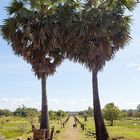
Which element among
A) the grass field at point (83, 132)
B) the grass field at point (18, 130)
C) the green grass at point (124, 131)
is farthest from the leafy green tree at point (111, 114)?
the grass field at point (18, 130)

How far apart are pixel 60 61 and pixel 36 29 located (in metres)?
3.68

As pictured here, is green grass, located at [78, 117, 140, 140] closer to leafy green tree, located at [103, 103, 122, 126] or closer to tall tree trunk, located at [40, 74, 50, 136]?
tall tree trunk, located at [40, 74, 50, 136]

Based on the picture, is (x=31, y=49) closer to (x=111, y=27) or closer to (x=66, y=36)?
(x=66, y=36)

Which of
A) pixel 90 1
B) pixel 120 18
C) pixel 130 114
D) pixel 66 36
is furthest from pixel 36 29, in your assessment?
pixel 130 114

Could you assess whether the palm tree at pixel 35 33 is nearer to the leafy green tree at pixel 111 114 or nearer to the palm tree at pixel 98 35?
the palm tree at pixel 98 35

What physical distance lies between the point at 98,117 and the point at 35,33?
775 cm

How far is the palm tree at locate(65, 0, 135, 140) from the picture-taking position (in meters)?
22.9

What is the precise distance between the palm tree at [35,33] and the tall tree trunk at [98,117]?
166 inches

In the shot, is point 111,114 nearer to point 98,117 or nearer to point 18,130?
point 18,130

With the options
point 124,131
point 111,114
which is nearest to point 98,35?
point 124,131

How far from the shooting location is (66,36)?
2433 centimetres

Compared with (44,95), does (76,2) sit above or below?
above

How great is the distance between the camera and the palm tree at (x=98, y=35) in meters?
22.9

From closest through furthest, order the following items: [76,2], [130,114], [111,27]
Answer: [111,27] < [76,2] < [130,114]
